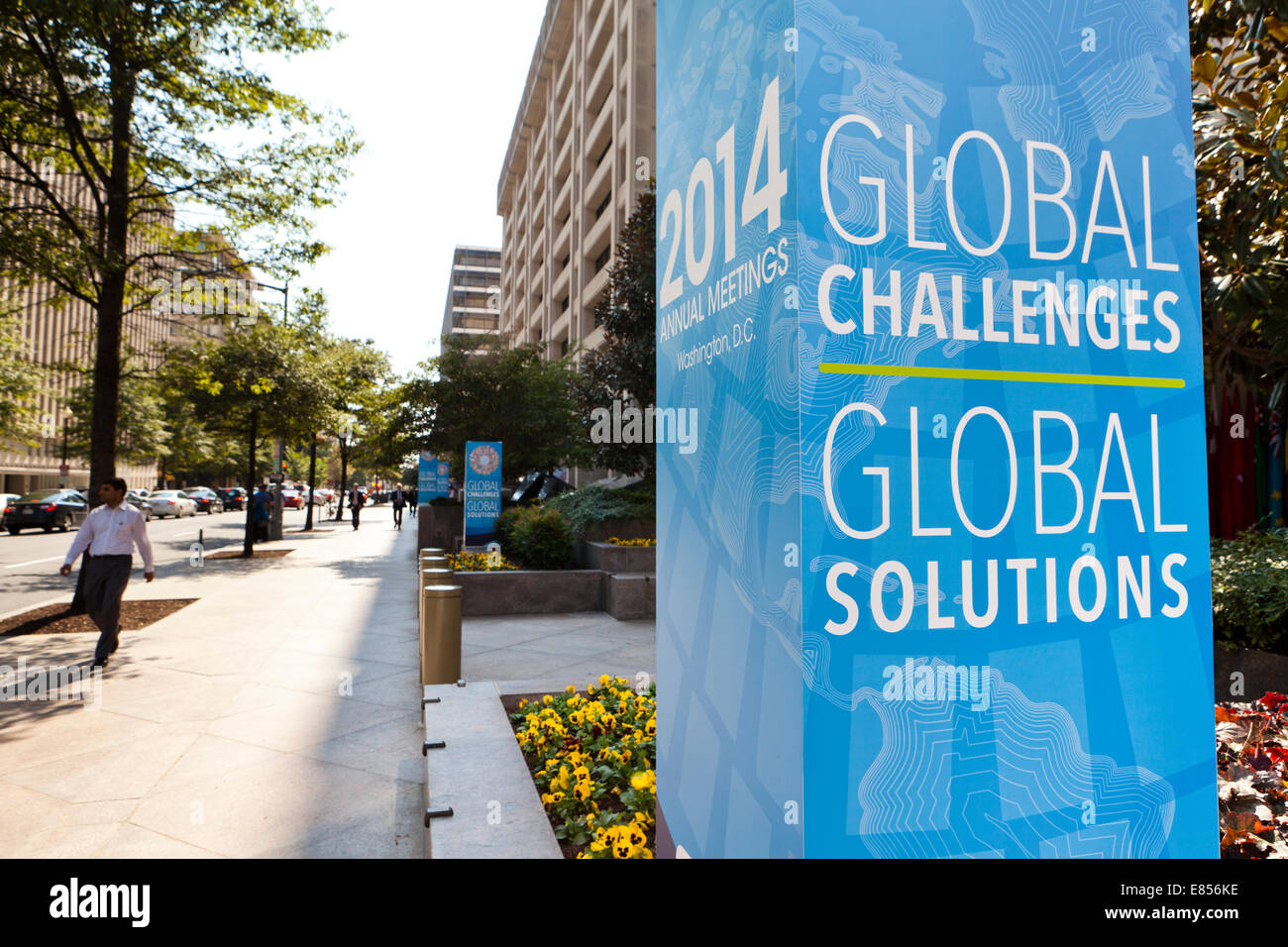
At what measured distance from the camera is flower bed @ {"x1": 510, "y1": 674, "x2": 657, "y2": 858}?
364 centimetres

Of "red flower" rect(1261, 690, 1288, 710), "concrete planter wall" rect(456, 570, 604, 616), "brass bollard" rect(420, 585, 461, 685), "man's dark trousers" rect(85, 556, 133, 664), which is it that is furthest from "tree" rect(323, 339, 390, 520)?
"red flower" rect(1261, 690, 1288, 710)

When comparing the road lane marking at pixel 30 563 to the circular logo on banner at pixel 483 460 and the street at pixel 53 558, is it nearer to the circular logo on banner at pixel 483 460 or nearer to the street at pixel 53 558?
the street at pixel 53 558

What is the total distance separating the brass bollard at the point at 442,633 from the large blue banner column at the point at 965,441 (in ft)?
16.7

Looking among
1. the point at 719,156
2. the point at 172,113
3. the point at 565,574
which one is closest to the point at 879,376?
the point at 719,156

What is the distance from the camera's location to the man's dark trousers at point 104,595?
819cm

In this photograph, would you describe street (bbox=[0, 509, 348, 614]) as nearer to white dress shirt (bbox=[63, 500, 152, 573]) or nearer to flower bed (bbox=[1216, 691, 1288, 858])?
white dress shirt (bbox=[63, 500, 152, 573])

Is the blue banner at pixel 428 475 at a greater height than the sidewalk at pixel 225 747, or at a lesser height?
greater

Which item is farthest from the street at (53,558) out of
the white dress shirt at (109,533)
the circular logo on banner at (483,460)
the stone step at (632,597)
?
the stone step at (632,597)

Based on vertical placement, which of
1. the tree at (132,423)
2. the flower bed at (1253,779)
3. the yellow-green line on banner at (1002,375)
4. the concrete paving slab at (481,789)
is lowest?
the concrete paving slab at (481,789)

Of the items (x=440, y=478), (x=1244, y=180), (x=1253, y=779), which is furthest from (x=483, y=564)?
(x=440, y=478)

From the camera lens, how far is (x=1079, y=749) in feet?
5.67

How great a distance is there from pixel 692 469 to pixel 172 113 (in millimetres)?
13164

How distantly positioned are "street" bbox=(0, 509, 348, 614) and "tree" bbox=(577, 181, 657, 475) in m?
8.79
